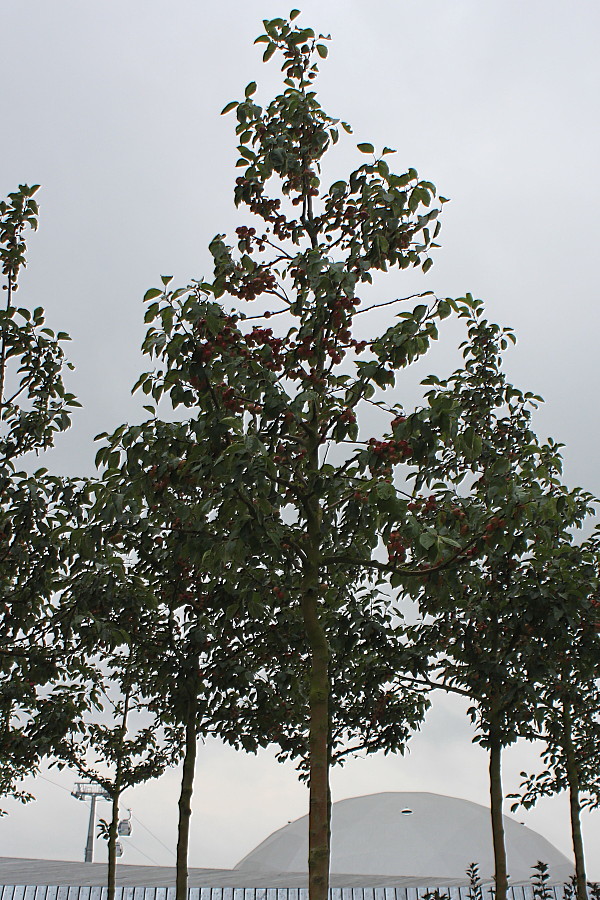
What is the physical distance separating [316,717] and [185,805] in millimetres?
5598

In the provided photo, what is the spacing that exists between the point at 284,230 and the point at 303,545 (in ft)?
11.2

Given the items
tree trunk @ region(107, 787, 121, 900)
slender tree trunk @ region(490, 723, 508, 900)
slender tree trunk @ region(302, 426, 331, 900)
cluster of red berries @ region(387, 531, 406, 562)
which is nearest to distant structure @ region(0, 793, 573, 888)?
tree trunk @ region(107, 787, 121, 900)

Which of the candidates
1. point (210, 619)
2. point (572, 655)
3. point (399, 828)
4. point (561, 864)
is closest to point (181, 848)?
point (210, 619)

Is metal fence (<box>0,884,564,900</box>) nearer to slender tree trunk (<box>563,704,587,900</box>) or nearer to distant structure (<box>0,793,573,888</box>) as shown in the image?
distant structure (<box>0,793,573,888</box>)

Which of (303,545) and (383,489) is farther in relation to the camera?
(303,545)

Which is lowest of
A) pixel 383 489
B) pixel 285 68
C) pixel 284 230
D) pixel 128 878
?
pixel 128 878

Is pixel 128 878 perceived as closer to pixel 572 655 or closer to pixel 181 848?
pixel 181 848

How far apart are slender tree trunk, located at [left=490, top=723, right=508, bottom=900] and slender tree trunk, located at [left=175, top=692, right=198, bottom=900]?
4.26 metres

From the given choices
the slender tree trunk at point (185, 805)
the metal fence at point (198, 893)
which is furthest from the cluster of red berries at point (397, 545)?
the metal fence at point (198, 893)

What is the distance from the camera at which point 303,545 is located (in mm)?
7633

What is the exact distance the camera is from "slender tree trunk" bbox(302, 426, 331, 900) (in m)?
6.44

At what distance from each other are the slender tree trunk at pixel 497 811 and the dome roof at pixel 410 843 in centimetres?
3077

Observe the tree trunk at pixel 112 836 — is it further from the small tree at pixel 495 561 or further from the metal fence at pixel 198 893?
the small tree at pixel 495 561

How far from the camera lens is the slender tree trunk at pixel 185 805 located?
36.9ft
